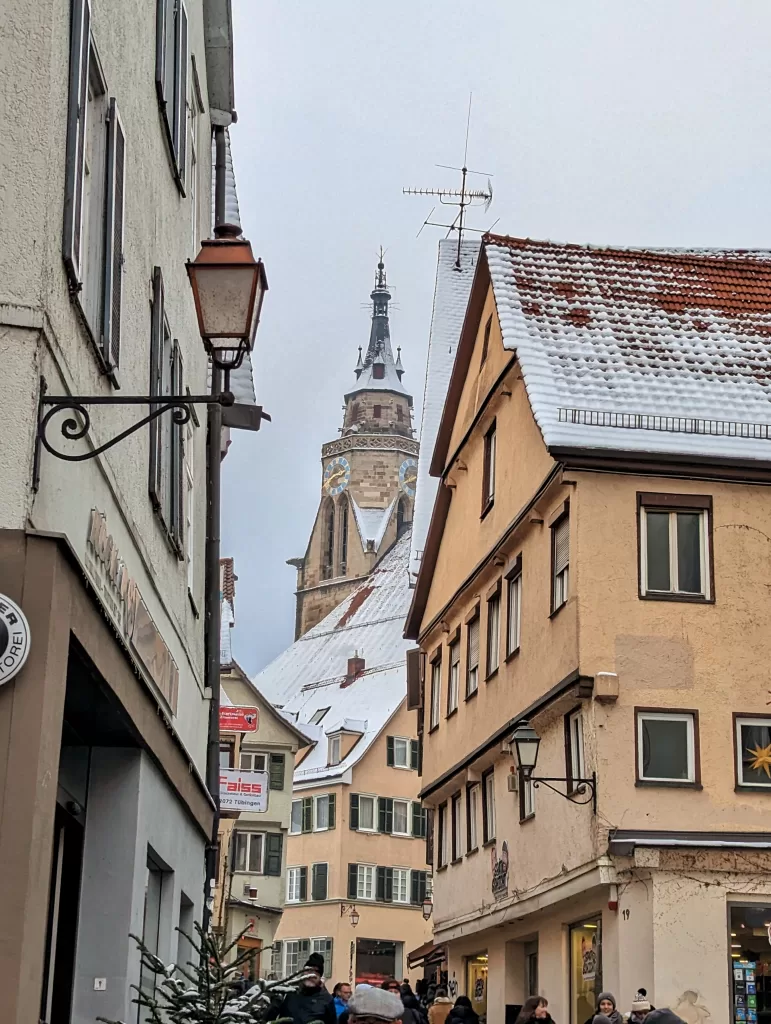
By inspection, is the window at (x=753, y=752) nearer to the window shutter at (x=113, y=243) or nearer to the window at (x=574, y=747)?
the window at (x=574, y=747)

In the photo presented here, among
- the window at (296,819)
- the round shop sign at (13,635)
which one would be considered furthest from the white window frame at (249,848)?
the round shop sign at (13,635)

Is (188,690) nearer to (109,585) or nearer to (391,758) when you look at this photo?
(109,585)

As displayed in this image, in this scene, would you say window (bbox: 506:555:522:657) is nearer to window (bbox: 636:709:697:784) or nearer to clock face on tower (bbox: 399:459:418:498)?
window (bbox: 636:709:697:784)

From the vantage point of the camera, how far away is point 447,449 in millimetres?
32312

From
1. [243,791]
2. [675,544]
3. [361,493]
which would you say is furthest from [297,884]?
[361,493]

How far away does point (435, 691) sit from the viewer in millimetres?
32375

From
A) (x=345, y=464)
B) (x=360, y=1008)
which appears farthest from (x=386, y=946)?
(x=345, y=464)

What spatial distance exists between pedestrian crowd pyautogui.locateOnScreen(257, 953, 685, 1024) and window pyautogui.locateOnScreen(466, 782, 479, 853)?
446 centimetres

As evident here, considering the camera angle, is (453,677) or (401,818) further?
(401,818)

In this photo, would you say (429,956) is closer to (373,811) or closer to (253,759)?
(253,759)

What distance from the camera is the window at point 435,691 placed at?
31891mm

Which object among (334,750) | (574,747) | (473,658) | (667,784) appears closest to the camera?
(667,784)

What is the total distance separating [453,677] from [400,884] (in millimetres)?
34140

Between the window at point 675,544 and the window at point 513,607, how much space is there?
11.4ft
